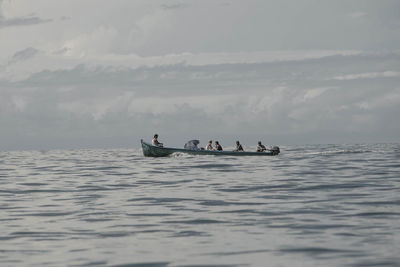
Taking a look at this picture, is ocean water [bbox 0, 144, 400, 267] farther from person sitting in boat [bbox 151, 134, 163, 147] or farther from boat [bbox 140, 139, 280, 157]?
person sitting in boat [bbox 151, 134, 163, 147]

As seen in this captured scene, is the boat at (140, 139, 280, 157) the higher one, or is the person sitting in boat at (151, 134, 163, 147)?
the person sitting in boat at (151, 134, 163, 147)

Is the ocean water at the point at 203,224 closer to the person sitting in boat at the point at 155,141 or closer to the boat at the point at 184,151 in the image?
the boat at the point at 184,151

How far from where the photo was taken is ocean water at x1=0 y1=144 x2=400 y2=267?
1251cm

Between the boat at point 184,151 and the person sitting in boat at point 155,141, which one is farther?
the person sitting in boat at point 155,141

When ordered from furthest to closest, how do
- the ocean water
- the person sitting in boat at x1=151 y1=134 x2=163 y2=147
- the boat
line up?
1. the person sitting in boat at x1=151 y1=134 x2=163 y2=147
2. the boat
3. the ocean water

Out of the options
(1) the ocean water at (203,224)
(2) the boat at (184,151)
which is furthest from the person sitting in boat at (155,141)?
(1) the ocean water at (203,224)

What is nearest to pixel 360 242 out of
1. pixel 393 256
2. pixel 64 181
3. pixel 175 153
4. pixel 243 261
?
pixel 393 256

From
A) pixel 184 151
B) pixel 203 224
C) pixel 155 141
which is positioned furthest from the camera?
pixel 155 141

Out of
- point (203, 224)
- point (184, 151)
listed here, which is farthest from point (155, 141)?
point (203, 224)

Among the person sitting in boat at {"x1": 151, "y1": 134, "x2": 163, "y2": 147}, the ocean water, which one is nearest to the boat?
the person sitting in boat at {"x1": 151, "y1": 134, "x2": 163, "y2": 147}

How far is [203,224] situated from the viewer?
669 inches

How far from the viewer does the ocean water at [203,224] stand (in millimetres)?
12508

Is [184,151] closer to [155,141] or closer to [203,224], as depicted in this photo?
[155,141]

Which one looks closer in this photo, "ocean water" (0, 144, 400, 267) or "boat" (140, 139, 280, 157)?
"ocean water" (0, 144, 400, 267)
